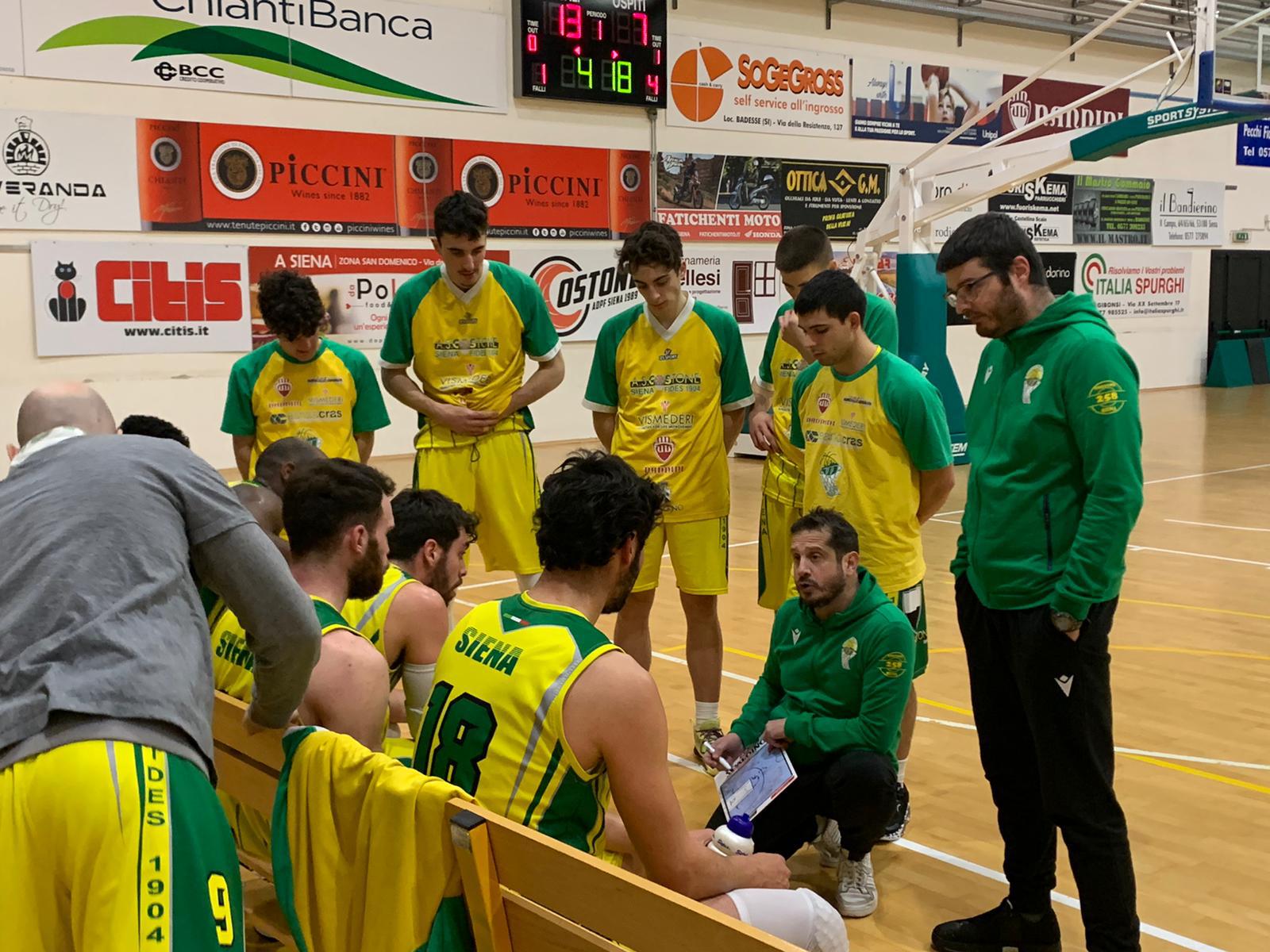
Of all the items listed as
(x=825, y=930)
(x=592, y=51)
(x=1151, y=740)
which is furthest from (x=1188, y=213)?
(x=825, y=930)

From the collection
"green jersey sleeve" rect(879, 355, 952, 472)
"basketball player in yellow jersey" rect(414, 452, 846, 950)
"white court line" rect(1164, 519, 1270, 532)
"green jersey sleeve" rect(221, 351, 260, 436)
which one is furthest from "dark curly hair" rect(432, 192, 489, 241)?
"white court line" rect(1164, 519, 1270, 532)

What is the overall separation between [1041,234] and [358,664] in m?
18.3

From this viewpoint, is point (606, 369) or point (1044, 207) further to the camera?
point (1044, 207)

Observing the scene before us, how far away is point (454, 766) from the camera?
2.38m

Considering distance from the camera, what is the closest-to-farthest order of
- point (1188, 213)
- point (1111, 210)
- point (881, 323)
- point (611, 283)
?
point (881, 323), point (611, 283), point (1111, 210), point (1188, 213)

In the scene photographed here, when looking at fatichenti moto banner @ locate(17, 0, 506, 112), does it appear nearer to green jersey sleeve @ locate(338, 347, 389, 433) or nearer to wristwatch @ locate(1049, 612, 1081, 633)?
green jersey sleeve @ locate(338, 347, 389, 433)

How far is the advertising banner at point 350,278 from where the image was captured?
1276 centimetres

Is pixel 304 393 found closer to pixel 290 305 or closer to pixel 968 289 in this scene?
pixel 290 305

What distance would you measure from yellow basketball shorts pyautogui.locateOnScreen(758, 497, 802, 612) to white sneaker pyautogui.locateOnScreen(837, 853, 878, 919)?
133 centimetres

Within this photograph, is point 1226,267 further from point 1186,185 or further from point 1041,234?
point 1041,234

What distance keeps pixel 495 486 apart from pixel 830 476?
1.79 meters

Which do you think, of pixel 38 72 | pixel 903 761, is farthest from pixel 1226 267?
pixel 903 761

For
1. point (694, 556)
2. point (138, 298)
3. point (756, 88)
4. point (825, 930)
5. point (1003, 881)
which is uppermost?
point (756, 88)

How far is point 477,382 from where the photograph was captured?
547cm
